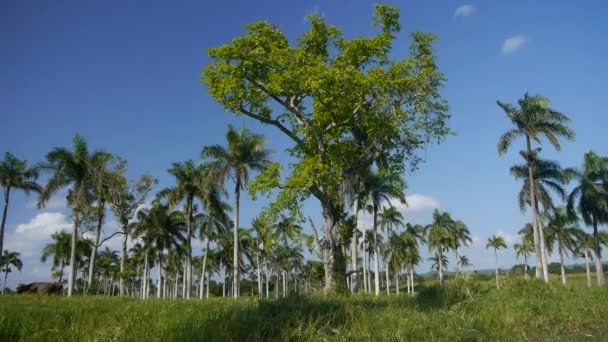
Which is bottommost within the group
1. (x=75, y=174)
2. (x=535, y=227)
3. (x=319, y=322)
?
(x=319, y=322)

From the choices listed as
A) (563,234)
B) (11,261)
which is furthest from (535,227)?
(11,261)

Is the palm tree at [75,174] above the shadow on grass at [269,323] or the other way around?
above

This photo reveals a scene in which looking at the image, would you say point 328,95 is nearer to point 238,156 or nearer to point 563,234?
point 238,156

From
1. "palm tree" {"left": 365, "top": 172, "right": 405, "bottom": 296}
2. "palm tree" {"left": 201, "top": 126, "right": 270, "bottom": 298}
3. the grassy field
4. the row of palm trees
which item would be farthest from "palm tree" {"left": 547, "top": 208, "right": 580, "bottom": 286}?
the grassy field

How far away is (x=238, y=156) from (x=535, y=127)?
2533cm

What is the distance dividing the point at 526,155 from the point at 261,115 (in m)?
29.6

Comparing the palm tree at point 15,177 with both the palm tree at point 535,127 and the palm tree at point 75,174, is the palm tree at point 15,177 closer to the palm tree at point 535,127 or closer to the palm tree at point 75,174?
the palm tree at point 75,174

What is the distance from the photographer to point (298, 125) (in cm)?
2038

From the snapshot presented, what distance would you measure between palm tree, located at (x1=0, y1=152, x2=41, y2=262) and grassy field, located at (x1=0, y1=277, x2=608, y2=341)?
38917 mm

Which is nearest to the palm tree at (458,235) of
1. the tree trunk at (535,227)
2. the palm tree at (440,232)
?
the palm tree at (440,232)

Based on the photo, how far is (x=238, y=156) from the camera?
135 feet

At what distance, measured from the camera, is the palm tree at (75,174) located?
3860cm

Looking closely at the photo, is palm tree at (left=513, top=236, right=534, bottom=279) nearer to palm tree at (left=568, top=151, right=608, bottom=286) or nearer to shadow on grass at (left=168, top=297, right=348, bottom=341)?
palm tree at (left=568, top=151, right=608, bottom=286)

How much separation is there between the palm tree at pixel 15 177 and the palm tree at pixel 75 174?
4943mm
